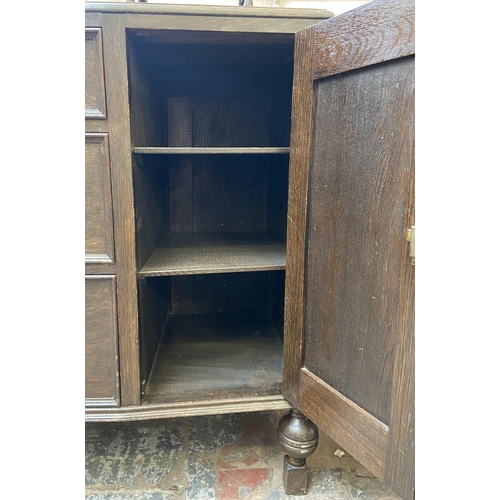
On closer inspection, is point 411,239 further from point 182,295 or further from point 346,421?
point 182,295

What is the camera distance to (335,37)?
0.73 m

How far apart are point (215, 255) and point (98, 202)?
353mm

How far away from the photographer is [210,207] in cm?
145

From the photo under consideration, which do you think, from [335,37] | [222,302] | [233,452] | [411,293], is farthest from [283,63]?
[233,452]

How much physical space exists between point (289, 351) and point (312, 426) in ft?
0.69

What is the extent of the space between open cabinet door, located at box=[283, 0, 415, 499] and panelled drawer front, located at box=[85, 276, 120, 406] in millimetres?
397

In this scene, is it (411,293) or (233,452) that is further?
(233,452)

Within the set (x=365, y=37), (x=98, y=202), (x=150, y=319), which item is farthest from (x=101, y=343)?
(x=365, y=37)

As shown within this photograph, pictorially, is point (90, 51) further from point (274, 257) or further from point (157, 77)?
point (274, 257)

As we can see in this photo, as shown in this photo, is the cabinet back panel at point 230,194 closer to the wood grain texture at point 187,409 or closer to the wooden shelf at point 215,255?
the wooden shelf at point 215,255

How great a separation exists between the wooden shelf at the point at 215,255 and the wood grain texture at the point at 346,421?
292mm

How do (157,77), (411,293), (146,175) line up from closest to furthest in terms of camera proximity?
1. (411,293)
2. (146,175)
3. (157,77)

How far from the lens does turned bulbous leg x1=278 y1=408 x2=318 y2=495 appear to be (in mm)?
952

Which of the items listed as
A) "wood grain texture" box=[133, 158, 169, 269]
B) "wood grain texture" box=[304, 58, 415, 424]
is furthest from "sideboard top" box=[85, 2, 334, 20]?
"wood grain texture" box=[133, 158, 169, 269]
